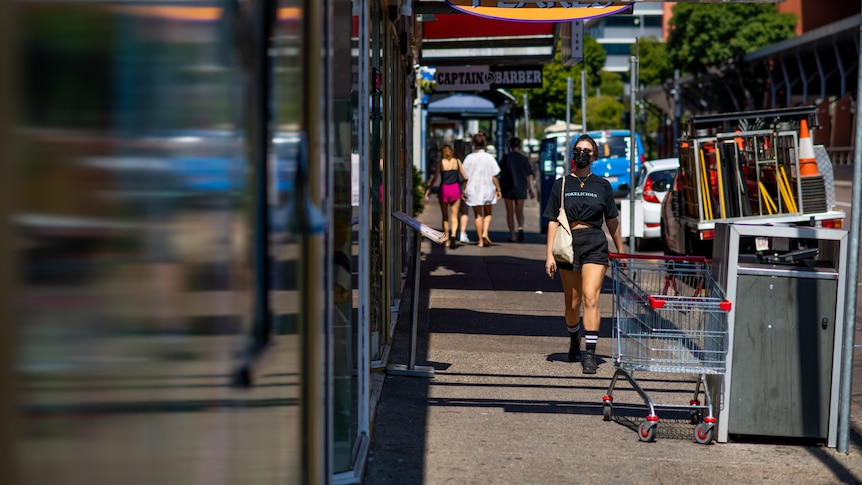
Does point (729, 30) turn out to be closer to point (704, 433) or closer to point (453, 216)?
point (453, 216)

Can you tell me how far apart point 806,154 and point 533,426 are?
7008 millimetres

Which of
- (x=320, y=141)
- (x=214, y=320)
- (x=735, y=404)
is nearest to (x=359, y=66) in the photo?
(x=320, y=141)

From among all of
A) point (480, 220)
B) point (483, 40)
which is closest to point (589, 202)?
point (483, 40)

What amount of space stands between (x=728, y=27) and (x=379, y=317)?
2408 inches

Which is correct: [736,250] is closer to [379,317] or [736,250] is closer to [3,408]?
[379,317]

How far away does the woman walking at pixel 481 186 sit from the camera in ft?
60.2

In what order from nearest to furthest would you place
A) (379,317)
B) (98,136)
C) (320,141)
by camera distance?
(98,136) → (320,141) → (379,317)

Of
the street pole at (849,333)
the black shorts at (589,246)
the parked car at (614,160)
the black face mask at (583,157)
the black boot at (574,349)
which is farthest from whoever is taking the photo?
the parked car at (614,160)

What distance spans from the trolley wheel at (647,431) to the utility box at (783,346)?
15.9 inches

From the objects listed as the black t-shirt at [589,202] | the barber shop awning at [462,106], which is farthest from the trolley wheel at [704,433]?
the barber shop awning at [462,106]

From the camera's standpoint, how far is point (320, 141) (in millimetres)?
3334

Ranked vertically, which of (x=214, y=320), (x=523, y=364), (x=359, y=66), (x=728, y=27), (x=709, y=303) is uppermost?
(x=728, y=27)

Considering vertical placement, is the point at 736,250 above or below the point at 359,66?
below

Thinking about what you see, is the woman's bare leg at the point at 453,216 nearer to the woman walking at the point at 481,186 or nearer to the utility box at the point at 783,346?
the woman walking at the point at 481,186
